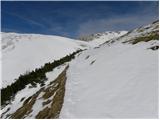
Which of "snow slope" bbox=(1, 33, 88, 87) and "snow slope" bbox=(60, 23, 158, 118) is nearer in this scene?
"snow slope" bbox=(60, 23, 158, 118)

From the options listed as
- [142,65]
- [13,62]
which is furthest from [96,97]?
[13,62]

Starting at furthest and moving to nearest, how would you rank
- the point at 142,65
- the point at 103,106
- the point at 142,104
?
the point at 142,65
the point at 103,106
the point at 142,104

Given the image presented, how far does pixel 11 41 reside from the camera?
7082 inches

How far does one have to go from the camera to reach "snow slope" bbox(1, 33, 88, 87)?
357 feet

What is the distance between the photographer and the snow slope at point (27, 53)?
109 metres

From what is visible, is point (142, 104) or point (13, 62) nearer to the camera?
point (142, 104)

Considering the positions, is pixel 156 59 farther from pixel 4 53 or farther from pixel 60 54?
pixel 4 53

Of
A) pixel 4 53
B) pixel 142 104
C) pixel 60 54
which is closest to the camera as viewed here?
pixel 142 104

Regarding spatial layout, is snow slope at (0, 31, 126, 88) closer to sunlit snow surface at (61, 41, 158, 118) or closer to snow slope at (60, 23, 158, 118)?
sunlit snow surface at (61, 41, 158, 118)

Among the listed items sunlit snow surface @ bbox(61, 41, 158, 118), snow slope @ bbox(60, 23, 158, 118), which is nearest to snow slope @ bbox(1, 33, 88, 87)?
sunlit snow surface @ bbox(61, 41, 158, 118)

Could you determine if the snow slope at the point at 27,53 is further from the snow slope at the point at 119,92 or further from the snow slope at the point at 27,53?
the snow slope at the point at 119,92

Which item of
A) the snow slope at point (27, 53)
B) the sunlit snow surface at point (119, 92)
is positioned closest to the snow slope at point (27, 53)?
the snow slope at point (27, 53)

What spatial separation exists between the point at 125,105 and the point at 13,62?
112m

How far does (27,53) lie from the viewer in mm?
139250
